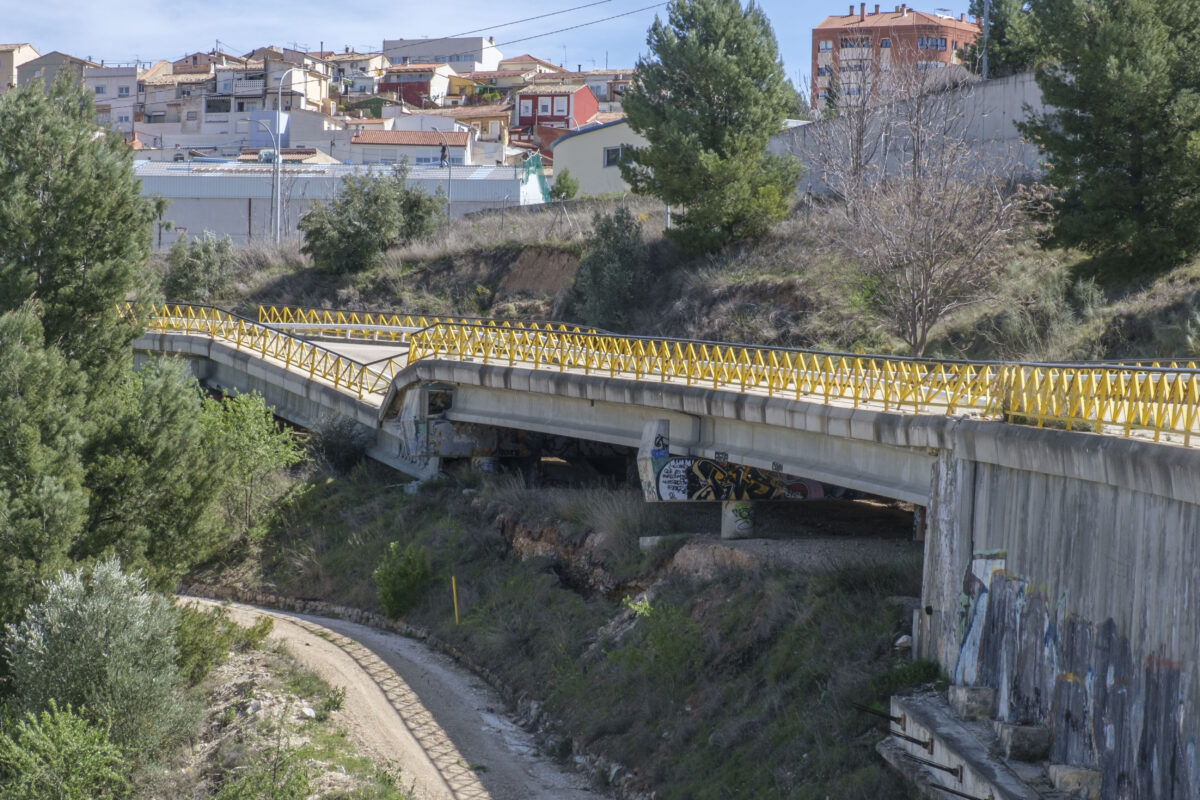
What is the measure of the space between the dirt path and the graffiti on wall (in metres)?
4.52

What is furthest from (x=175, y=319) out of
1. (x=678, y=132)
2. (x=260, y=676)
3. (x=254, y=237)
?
(x=254, y=237)

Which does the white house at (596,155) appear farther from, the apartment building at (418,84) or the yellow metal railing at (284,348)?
the apartment building at (418,84)

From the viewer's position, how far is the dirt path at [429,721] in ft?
55.8

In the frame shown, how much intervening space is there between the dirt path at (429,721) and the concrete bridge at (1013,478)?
4.76 m

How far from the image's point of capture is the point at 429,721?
18844 millimetres

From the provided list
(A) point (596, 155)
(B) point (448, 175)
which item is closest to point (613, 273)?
(A) point (596, 155)

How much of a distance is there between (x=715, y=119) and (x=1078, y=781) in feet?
94.8

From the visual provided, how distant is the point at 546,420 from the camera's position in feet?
83.1

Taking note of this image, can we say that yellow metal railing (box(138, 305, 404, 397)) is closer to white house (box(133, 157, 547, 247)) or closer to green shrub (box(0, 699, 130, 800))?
green shrub (box(0, 699, 130, 800))

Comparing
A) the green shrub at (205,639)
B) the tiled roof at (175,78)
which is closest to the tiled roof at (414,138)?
the tiled roof at (175,78)

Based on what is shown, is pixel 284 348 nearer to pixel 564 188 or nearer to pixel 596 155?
pixel 564 188

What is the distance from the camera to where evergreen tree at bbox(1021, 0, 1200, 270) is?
26.3 meters

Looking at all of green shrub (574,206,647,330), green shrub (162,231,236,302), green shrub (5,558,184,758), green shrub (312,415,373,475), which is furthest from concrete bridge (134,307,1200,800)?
green shrub (162,231,236,302)

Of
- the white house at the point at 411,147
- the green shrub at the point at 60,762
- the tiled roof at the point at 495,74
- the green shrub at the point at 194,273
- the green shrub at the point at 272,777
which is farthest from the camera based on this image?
the tiled roof at the point at 495,74
